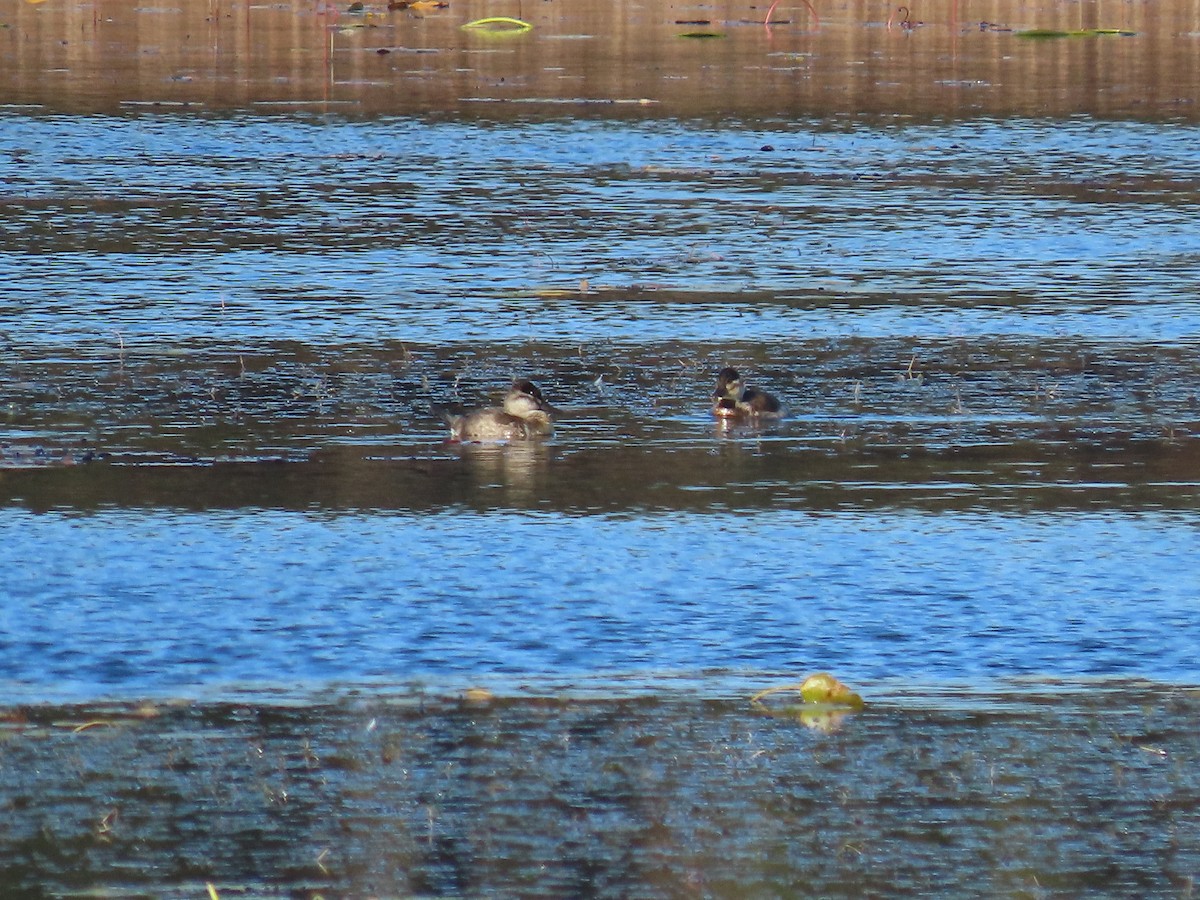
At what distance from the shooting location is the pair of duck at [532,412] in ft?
38.7

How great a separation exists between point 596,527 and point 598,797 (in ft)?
11.8

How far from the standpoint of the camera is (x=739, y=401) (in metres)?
12.2

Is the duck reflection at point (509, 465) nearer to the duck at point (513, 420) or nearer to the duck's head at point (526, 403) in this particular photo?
the duck at point (513, 420)

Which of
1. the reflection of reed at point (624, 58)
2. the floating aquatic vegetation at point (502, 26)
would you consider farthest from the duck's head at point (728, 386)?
the floating aquatic vegetation at point (502, 26)

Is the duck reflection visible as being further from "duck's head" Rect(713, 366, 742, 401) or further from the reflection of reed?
the reflection of reed

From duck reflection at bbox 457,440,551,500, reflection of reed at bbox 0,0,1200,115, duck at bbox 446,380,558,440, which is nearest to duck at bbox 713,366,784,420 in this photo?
duck at bbox 446,380,558,440

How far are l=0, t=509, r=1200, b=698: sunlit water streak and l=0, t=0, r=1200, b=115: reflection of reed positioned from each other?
68.9 ft

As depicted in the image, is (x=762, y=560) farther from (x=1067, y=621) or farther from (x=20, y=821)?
(x=20, y=821)

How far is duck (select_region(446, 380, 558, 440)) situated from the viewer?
11766mm

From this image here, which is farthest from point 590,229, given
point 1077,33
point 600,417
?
point 1077,33

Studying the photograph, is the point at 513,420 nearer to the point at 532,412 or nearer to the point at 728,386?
the point at 532,412

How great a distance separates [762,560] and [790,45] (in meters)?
34.2

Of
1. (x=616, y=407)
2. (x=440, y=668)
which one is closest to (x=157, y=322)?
(x=616, y=407)

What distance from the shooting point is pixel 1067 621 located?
335 inches
